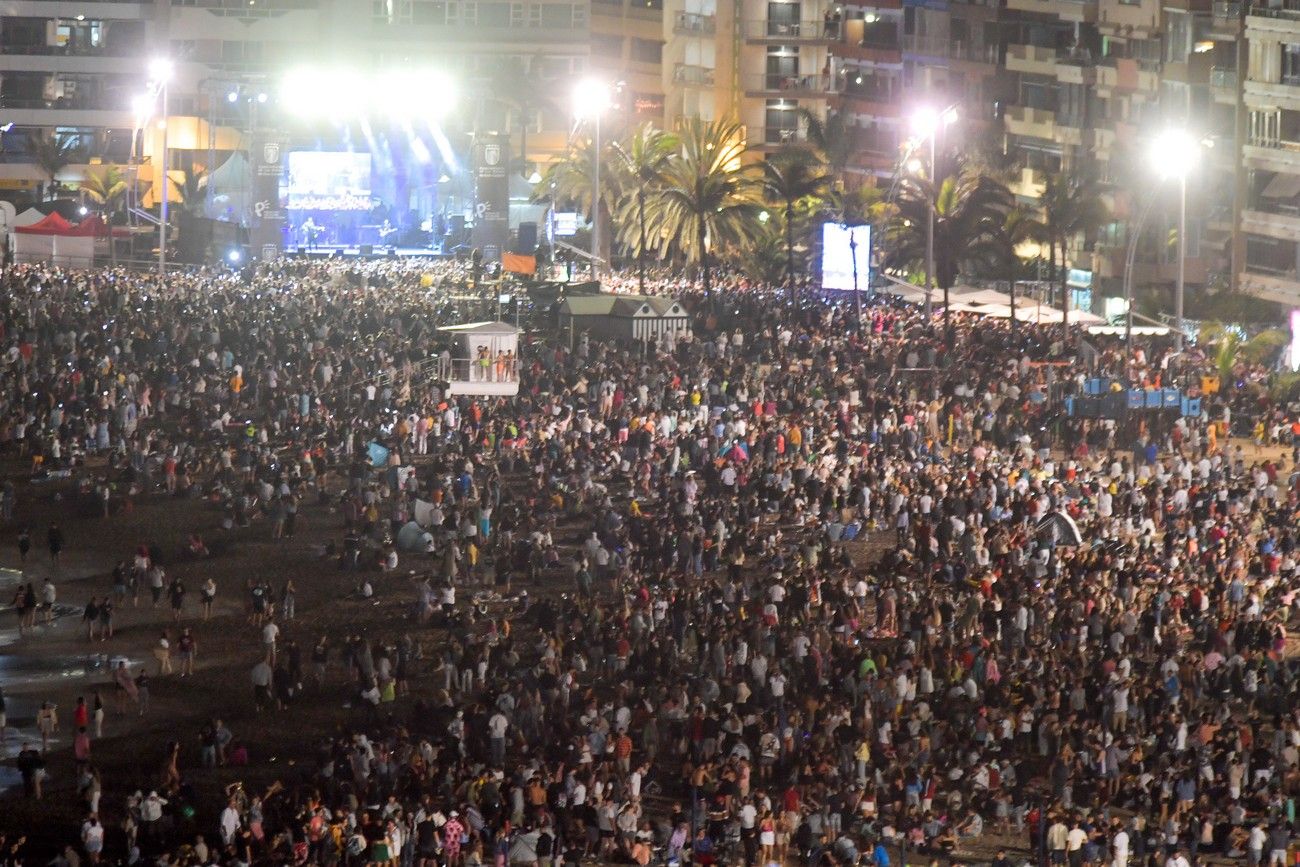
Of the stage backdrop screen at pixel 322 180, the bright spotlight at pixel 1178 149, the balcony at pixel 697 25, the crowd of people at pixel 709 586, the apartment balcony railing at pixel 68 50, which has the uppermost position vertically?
the balcony at pixel 697 25

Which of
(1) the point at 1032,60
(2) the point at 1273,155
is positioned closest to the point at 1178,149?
(2) the point at 1273,155

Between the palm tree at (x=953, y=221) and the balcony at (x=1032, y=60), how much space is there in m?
16.3

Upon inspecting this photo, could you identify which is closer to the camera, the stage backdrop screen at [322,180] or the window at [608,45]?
the stage backdrop screen at [322,180]

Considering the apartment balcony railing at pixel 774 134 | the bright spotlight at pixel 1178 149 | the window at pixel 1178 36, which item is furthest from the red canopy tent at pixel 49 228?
the window at pixel 1178 36

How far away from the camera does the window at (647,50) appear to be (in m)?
107

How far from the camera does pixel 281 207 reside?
291ft

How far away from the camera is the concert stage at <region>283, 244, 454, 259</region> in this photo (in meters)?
86.6

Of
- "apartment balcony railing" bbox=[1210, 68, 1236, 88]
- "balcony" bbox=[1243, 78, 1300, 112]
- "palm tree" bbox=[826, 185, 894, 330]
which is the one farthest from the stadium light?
"balcony" bbox=[1243, 78, 1300, 112]

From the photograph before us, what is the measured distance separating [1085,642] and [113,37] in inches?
3312

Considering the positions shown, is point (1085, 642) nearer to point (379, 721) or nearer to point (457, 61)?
point (379, 721)

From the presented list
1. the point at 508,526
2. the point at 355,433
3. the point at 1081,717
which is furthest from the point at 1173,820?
the point at 355,433

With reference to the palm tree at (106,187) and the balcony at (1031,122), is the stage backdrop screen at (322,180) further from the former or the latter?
the balcony at (1031,122)

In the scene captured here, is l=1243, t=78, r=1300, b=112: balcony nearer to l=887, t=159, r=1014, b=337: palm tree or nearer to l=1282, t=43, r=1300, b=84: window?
l=1282, t=43, r=1300, b=84: window

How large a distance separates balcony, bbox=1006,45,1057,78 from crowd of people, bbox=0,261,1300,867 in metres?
29.5
